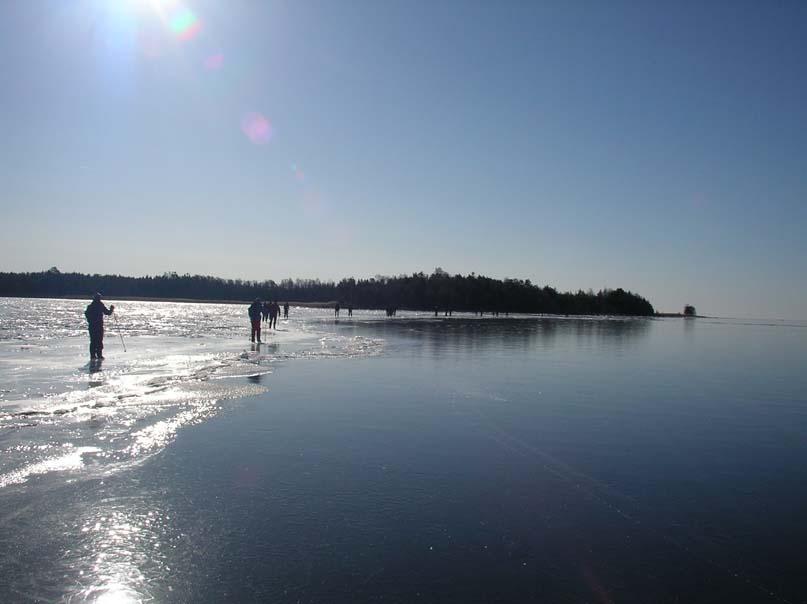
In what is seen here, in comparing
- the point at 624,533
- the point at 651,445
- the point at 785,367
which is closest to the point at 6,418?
the point at 624,533

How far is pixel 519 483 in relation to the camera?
20.6 ft

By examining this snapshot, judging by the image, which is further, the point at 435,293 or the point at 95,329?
the point at 435,293

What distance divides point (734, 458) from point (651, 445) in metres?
1.05

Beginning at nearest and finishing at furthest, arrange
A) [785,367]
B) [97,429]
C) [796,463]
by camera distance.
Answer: [796,463] < [97,429] < [785,367]

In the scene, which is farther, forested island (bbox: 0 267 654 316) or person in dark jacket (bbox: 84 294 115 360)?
forested island (bbox: 0 267 654 316)

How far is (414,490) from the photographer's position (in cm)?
590

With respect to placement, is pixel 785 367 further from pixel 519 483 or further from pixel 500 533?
pixel 500 533

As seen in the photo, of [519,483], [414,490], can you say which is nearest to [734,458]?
[519,483]

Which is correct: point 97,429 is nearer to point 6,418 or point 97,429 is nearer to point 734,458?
point 6,418

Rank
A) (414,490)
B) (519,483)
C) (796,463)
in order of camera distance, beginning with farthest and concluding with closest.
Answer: (796,463)
(519,483)
(414,490)

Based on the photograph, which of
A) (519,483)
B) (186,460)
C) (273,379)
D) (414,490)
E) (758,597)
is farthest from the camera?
(273,379)

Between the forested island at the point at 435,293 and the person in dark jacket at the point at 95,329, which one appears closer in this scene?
the person in dark jacket at the point at 95,329

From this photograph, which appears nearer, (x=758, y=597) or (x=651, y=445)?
(x=758, y=597)

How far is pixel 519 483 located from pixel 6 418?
25.6 feet
